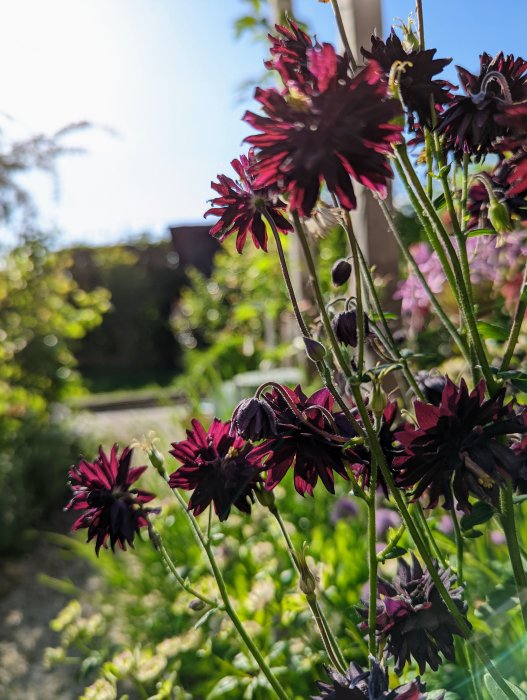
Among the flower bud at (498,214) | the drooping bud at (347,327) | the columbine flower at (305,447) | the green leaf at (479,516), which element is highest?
the flower bud at (498,214)

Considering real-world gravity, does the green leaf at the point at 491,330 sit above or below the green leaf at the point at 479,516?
above

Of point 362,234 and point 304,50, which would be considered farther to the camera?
point 362,234

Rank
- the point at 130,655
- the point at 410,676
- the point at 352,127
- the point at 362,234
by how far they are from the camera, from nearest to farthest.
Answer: the point at 352,127, the point at 410,676, the point at 130,655, the point at 362,234

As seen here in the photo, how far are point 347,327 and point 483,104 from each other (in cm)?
28

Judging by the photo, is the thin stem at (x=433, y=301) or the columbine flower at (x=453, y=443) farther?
the thin stem at (x=433, y=301)

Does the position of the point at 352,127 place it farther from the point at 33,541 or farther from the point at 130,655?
the point at 33,541

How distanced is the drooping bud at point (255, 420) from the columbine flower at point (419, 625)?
0.27 m

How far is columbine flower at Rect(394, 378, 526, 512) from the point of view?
0.55 m

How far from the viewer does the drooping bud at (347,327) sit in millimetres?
739

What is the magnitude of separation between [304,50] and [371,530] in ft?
1.64

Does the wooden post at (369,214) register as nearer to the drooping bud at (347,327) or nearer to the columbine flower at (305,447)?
the drooping bud at (347,327)

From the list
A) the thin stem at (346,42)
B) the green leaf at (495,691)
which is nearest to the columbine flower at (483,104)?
the thin stem at (346,42)

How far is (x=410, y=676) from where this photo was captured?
96cm

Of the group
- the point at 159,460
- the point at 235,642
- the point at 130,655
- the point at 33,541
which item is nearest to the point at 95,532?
the point at 159,460
